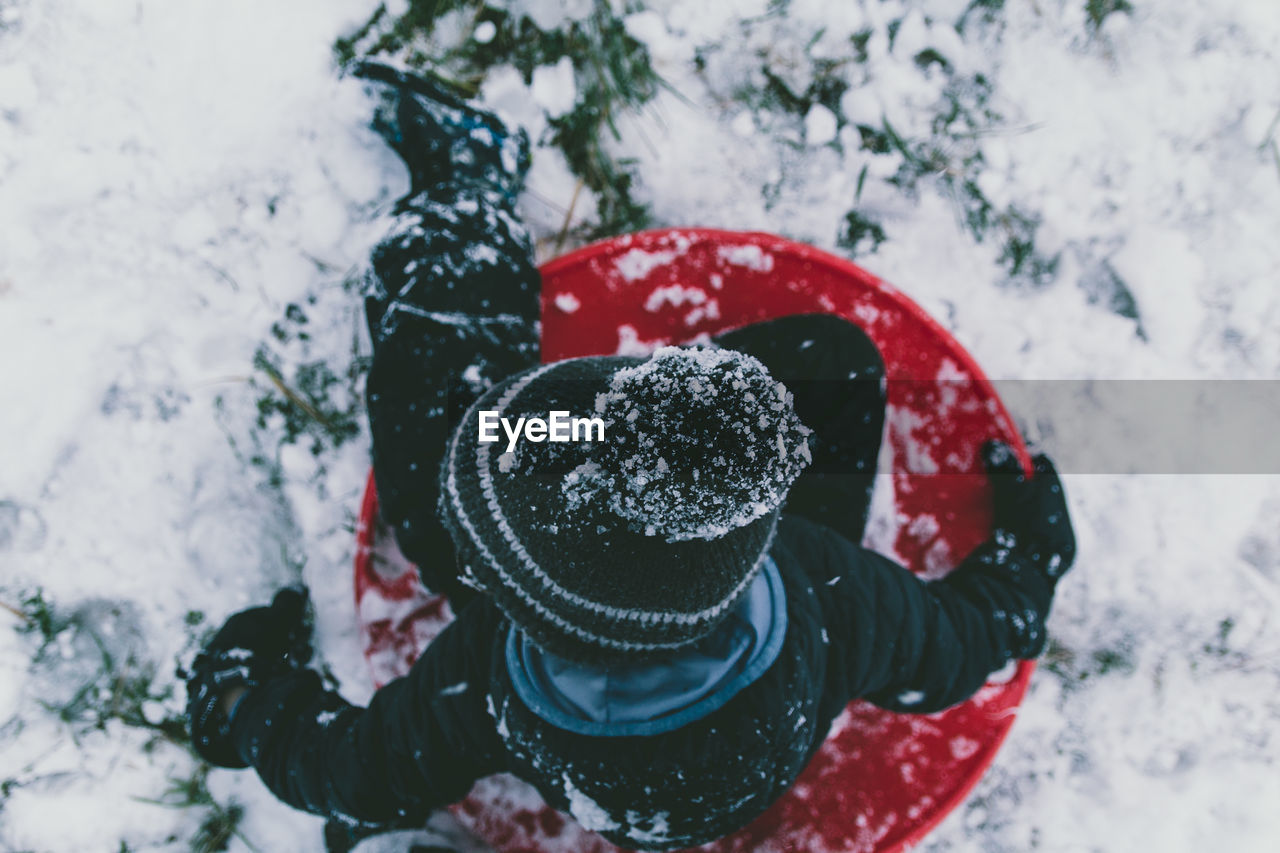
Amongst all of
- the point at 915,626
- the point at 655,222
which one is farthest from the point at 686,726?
the point at 655,222

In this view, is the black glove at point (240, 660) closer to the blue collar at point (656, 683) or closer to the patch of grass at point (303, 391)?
the patch of grass at point (303, 391)

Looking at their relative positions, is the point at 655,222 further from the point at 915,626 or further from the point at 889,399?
the point at 915,626

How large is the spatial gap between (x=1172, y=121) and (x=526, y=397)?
122 cm

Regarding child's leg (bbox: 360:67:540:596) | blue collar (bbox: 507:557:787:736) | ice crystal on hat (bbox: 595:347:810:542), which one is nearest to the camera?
ice crystal on hat (bbox: 595:347:810:542)

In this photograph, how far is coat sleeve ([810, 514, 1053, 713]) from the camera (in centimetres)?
73

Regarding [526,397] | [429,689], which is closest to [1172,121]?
[526,397]

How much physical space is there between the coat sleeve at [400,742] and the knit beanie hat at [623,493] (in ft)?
0.79

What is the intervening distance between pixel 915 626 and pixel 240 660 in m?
0.83

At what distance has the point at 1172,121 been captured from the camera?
119 cm

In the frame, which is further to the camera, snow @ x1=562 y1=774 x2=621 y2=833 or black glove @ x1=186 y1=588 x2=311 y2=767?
black glove @ x1=186 y1=588 x2=311 y2=767

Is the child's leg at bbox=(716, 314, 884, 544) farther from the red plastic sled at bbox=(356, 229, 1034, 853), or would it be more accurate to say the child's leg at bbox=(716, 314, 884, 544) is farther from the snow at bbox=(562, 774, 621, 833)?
the snow at bbox=(562, 774, 621, 833)

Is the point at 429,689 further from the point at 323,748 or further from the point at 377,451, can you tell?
the point at 377,451

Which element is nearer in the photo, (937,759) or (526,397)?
(526,397)

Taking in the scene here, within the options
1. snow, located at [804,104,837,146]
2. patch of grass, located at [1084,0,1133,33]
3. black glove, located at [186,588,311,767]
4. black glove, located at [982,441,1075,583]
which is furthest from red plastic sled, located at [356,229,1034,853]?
patch of grass, located at [1084,0,1133,33]
